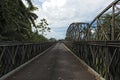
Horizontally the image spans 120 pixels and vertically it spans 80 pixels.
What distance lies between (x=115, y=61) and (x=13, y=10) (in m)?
11.2

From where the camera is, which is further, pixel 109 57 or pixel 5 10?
pixel 5 10

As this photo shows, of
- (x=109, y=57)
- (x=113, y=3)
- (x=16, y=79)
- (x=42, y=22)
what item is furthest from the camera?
(x=42, y=22)

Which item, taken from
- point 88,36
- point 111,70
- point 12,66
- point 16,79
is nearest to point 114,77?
point 111,70

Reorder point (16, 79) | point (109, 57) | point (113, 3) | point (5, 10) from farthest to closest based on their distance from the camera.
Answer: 1. point (5, 10)
2. point (113, 3)
3. point (16, 79)
4. point (109, 57)

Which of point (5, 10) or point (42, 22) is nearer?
point (5, 10)

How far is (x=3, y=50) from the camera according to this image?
10.9 m

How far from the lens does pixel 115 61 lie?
900 centimetres

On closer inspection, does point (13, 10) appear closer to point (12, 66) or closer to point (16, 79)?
point (12, 66)

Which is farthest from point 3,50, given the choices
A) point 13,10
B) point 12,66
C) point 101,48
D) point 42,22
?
point 42,22

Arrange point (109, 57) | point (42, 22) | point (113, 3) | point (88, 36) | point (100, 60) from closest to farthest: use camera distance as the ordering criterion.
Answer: point (109, 57) < point (100, 60) < point (113, 3) < point (88, 36) < point (42, 22)

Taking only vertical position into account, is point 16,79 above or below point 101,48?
below

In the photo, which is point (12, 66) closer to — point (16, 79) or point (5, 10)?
point (16, 79)

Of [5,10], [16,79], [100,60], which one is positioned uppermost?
[5,10]

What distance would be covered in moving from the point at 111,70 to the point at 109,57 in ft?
1.82
